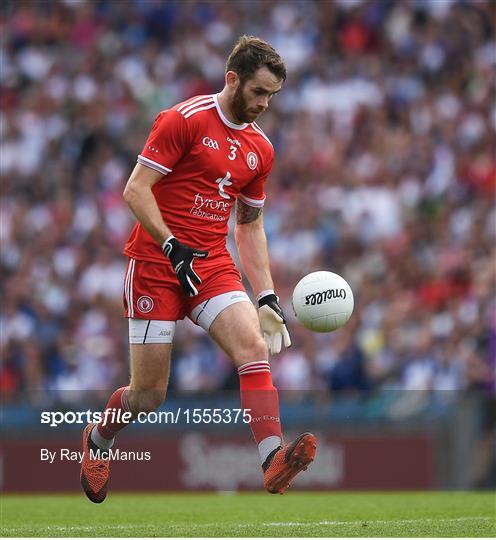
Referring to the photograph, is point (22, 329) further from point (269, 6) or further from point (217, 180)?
point (217, 180)

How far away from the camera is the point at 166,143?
7.84m

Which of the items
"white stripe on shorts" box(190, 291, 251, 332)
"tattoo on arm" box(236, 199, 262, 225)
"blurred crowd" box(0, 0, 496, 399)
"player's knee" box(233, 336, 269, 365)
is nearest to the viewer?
"player's knee" box(233, 336, 269, 365)

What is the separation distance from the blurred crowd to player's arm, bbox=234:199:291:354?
607 cm

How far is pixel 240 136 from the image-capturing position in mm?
8156

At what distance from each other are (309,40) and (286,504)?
1041cm

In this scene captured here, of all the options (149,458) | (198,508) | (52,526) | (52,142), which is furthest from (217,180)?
(52,142)

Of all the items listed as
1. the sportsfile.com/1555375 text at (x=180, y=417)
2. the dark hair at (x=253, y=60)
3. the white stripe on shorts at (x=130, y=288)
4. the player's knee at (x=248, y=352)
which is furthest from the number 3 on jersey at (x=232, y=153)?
the sportsfile.com/1555375 text at (x=180, y=417)

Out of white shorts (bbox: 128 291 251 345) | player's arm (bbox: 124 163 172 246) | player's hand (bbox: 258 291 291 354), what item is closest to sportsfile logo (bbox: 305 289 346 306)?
player's hand (bbox: 258 291 291 354)

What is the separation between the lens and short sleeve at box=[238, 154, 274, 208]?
27.3 ft

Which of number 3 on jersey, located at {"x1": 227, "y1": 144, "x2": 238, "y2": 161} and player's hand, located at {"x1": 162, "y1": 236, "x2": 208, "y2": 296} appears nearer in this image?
player's hand, located at {"x1": 162, "y1": 236, "x2": 208, "y2": 296}

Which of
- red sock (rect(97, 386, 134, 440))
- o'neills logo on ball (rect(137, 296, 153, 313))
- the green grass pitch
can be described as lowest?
the green grass pitch

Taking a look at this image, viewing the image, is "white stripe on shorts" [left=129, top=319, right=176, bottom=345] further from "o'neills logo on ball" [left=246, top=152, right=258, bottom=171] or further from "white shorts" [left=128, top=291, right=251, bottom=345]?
"o'neills logo on ball" [left=246, top=152, right=258, bottom=171]

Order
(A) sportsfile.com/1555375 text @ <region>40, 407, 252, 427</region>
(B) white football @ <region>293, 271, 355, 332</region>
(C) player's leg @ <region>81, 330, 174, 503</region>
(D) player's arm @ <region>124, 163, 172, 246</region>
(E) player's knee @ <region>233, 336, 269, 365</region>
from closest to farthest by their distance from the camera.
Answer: (D) player's arm @ <region>124, 163, 172, 246</region>, (E) player's knee @ <region>233, 336, 269, 365</region>, (C) player's leg @ <region>81, 330, 174, 503</region>, (B) white football @ <region>293, 271, 355, 332</region>, (A) sportsfile.com/1555375 text @ <region>40, 407, 252, 427</region>

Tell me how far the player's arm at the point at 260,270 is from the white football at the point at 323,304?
138 mm
